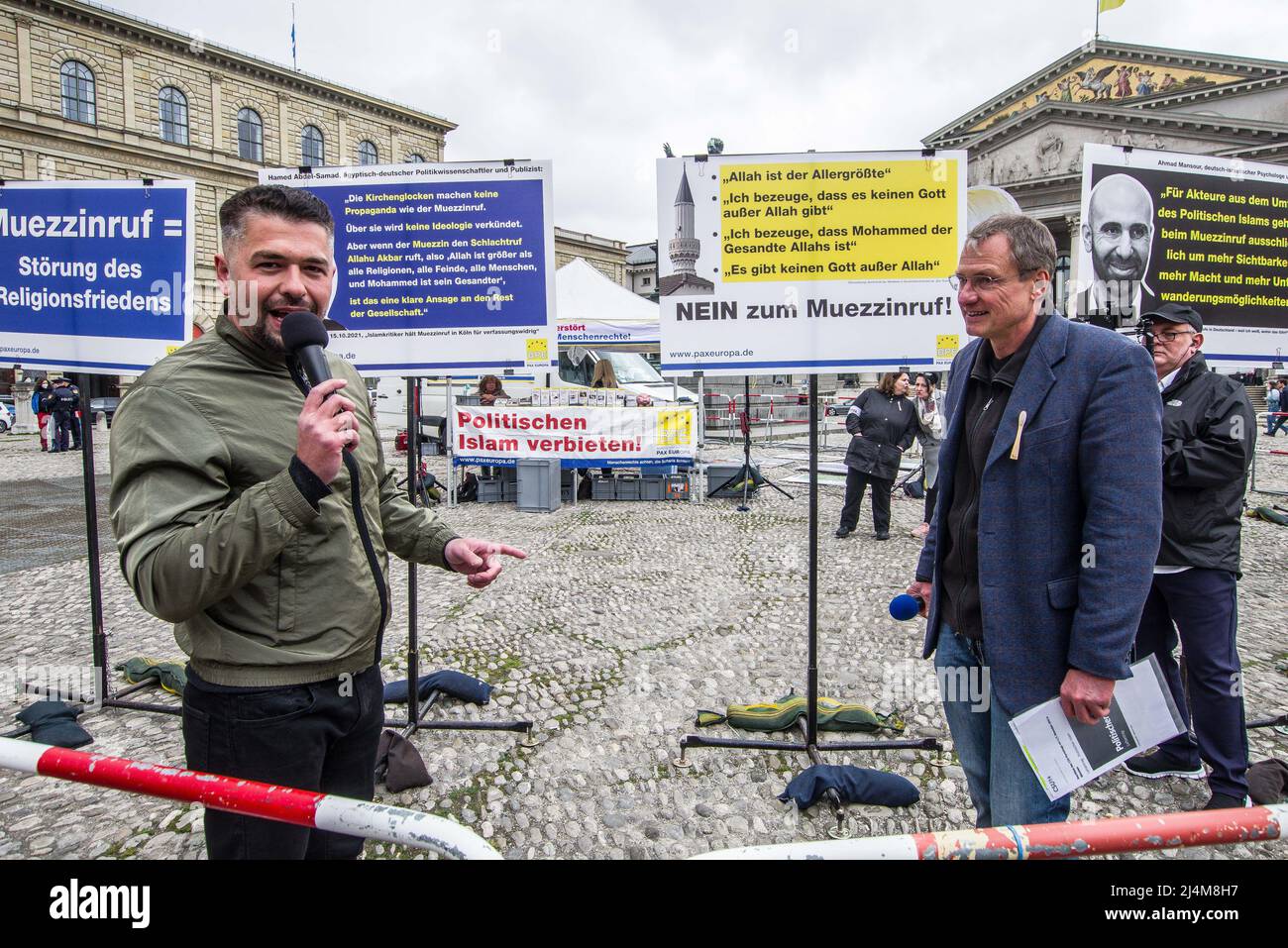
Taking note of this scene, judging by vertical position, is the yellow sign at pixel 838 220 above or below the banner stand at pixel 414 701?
above

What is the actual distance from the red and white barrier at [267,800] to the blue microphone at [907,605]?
1654 mm

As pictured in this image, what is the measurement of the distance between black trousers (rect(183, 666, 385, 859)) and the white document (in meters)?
1.77

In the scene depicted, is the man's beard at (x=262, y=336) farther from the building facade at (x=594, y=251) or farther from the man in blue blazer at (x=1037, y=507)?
the building facade at (x=594, y=251)

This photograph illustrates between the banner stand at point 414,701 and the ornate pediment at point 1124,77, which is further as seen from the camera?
the ornate pediment at point 1124,77

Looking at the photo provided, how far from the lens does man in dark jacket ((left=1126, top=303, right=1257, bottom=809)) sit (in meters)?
3.12

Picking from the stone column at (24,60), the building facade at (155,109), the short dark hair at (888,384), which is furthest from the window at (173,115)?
the short dark hair at (888,384)

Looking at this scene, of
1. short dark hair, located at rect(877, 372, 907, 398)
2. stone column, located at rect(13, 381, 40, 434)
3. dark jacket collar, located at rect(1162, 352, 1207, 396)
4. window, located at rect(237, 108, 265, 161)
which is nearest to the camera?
dark jacket collar, located at rect(1162, 352, 1207, 396)

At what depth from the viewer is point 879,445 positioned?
28.3 ft

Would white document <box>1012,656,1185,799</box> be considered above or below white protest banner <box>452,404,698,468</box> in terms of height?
below

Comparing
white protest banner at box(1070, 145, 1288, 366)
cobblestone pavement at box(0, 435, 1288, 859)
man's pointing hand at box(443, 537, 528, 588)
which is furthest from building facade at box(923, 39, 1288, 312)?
man's pointing hand at box(443, 537, 528, 588)

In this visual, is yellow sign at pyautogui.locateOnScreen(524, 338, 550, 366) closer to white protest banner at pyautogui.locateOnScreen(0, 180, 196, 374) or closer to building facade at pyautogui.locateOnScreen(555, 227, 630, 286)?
white protest banner at pyautogui.locateOnScreen(0, 180, 196, 374)

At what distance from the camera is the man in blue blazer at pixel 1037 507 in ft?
5.99

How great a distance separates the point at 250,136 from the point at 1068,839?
58854 mm
